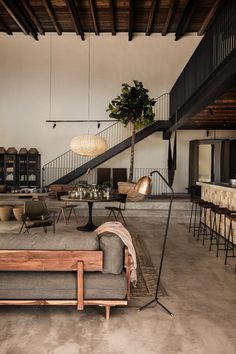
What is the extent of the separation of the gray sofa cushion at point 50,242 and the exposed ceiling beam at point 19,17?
8234 mm

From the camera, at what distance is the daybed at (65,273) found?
113 inches

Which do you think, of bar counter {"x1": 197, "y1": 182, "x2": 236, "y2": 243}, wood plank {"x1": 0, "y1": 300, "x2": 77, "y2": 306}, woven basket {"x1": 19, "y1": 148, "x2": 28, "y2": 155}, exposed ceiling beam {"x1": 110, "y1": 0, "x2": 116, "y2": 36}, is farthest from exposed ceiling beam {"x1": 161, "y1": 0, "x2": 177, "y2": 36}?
wood plank {"x1": 0, "y1": 300, "x2": 77, "y2": 306}

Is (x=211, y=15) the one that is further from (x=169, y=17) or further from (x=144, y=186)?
(x=144, y=186)

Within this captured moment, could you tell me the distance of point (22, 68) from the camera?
12320 mm

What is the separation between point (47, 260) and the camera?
9.39ft

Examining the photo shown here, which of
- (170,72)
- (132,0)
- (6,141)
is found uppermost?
(132,0)

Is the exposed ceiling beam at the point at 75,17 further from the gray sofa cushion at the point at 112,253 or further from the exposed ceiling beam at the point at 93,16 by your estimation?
the gray sofa cushion at the point at 112,253

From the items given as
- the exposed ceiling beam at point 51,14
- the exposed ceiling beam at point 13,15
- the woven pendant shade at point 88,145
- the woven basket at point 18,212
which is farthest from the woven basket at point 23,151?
the exposed ceiling beam at point 51,14

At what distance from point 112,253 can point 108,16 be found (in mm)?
10018

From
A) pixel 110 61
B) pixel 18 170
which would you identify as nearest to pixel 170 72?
pixel 110 61

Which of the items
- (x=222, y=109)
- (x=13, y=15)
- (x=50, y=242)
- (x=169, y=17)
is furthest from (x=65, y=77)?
(x=50, y=242)

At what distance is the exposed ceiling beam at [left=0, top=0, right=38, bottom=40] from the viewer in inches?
360

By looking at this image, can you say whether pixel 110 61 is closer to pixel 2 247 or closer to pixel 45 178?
pixel 45 178

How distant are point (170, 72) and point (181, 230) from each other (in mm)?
7524
